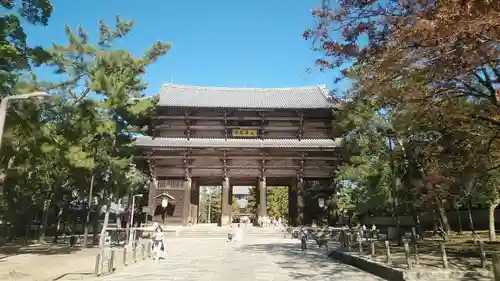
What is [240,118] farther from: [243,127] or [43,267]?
[43,267]

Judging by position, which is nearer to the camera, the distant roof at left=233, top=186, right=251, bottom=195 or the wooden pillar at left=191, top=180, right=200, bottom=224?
the wooden pillar at left=191, top=180, right=200, bottom=224

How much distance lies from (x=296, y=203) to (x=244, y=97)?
41.9ft

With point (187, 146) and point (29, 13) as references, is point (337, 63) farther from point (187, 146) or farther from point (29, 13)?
point (187, 146)

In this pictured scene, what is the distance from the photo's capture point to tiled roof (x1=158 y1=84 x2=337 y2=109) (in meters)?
36.6

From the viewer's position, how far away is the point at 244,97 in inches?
1570

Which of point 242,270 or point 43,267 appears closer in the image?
point 242,270

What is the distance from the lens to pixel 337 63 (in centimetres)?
1145

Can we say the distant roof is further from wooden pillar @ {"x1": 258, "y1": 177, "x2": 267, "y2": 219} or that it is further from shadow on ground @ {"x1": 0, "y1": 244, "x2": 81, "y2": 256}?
shadow on ground @ {"x1": 0, "y1": 244, "x2": 81, "y2": 256}

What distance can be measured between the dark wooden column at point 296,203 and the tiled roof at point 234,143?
11.8 ft

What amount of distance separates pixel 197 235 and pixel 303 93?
19620 mm

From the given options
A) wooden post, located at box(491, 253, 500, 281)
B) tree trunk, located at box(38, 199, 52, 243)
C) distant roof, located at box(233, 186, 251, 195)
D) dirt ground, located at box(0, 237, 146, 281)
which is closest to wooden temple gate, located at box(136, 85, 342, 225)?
tree trunk, located at box(38, 199, 52, 243)

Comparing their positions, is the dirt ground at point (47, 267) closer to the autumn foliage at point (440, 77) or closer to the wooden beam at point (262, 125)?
the autumn foliage at point (440, 77)

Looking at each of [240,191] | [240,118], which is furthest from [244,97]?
[240,191]

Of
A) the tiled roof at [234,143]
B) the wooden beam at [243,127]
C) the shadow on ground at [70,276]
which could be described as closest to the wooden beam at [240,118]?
the wooden beam at [243,127]
